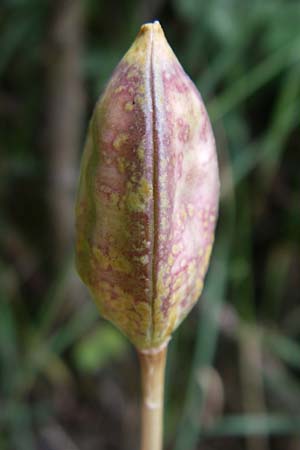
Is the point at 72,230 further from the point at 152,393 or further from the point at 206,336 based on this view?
the point at 152,393

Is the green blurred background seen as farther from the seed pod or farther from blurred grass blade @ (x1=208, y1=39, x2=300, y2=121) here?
the seed pod

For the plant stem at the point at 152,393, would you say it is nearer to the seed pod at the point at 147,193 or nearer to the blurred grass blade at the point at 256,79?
the seed pod at the point at 147,193

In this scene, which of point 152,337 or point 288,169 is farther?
point 288,169

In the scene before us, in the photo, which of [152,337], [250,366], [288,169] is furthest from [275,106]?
[152,337]

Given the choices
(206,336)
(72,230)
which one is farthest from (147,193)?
(72,230)

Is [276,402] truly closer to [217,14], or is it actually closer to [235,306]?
[235,306]

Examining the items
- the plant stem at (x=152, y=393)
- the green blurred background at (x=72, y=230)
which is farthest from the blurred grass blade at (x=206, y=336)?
the plant stem at (x=152, y=393)
